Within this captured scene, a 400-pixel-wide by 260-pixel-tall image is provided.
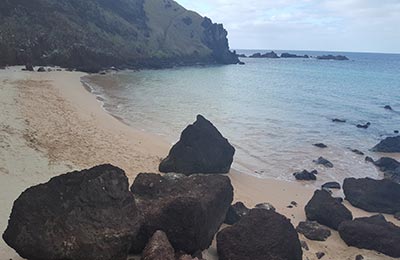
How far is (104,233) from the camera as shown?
796 cm

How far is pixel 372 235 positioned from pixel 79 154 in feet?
37.5

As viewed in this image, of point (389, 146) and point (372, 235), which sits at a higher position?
point (372, 235)

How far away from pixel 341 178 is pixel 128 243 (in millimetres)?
13894

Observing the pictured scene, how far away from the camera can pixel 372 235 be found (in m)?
11.4

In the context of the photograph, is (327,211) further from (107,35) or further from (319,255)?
(107,35)

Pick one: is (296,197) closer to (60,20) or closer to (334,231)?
(334,231)

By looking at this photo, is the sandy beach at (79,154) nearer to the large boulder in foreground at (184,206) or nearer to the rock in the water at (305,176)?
the rock in the water at (305,176)

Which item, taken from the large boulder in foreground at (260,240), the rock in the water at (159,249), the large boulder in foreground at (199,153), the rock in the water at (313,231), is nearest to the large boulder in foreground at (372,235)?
the rock in the water at (313,231)

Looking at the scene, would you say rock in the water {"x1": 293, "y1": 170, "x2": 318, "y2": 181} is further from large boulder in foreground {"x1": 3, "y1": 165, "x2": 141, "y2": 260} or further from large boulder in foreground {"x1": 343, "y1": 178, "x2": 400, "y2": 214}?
large boulder in foreground {"x1": 3, "y1": 165, "x2": 141, "y2": 260}

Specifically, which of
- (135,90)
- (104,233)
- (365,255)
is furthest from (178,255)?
(135,90)

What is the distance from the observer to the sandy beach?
1120cm

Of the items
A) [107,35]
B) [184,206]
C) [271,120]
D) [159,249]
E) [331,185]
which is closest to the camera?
[159,249]

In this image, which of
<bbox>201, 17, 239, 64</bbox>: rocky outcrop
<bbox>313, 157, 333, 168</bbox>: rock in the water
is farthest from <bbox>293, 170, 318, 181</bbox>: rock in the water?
<bbox>201, 17, 239, 64</bbox>: rocky outcrop

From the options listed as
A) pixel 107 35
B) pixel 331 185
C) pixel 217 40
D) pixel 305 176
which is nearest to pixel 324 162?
pixel 305 176
